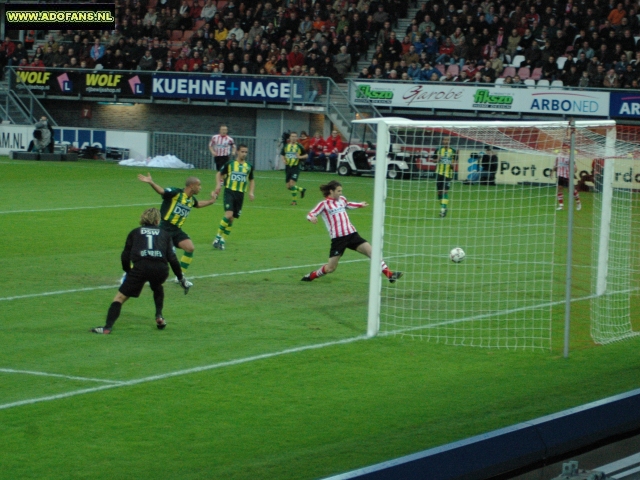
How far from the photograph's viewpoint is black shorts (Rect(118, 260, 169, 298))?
1084 centimetres

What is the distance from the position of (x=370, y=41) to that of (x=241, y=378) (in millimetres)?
33665

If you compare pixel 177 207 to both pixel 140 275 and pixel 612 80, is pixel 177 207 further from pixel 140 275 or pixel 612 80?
pixel 612 80

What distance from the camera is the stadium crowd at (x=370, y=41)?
119ft

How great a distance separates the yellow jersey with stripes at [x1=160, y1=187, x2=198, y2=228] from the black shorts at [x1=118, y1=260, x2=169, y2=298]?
119 inches

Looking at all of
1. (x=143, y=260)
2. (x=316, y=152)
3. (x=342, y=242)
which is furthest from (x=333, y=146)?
(x=143, y=260)

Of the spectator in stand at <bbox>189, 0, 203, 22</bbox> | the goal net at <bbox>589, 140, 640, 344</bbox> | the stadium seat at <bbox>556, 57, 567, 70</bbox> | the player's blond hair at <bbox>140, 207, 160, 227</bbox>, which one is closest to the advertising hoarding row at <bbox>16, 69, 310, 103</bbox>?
the spectator in stand at <bbox>189, 0, 203, 22</bbox>

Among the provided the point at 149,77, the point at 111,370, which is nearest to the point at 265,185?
the point at 149,77

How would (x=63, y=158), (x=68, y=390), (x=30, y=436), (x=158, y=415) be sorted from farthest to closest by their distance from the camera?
(x=63, y=158) < (x=68, y=390) < (x=158, y=415) < (x=30, y=436)

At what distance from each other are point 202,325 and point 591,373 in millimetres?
4439

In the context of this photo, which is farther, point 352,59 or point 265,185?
point 352,59

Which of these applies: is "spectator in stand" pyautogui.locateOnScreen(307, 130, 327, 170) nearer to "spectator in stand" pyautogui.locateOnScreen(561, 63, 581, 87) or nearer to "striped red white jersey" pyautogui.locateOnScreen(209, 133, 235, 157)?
"striped red white jersey" pyautogui.locateOnScreen(209, 133, 235, 157)

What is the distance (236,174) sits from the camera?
1880 centimetres

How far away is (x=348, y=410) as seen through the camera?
8.52 meters

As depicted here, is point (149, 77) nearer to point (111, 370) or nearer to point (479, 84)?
point (479, 84)
